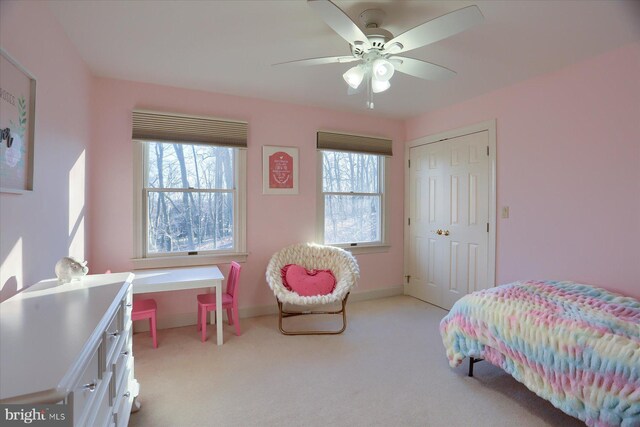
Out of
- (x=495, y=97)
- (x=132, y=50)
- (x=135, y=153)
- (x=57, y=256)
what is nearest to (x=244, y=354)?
(x=57, y=256)

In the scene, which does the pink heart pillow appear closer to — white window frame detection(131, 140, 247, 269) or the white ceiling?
white window frame detection(131, 140, 247, 269)

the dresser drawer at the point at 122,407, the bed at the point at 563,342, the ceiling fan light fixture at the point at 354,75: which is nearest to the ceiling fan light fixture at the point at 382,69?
the ceiling fan light fixture at the point at 354,75

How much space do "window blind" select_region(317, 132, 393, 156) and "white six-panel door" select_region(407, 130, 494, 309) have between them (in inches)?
17.2

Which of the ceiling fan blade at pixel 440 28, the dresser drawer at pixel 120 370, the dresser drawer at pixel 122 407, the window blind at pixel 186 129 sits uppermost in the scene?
the ceiling fan blade at pixel 440 28

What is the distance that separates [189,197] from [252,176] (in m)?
0.69

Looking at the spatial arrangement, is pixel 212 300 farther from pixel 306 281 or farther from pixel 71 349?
pixel 71 349

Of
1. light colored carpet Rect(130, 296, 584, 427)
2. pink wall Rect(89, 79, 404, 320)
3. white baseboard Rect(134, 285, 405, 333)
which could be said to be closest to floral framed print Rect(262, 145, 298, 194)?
pink wall Rect(89, 79, 404, 320)

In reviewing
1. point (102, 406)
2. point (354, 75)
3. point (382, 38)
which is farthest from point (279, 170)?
point (102, 406)

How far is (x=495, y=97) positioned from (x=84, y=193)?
3.96 metres

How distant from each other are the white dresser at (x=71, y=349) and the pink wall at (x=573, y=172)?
3.26 m

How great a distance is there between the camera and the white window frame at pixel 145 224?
2.99 m

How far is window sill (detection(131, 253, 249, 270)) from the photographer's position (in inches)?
Result: 118

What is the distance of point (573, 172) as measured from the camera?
2.60 metres

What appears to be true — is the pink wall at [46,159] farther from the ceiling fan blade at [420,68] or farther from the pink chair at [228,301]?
the ceiling fan blade at [420,68]
